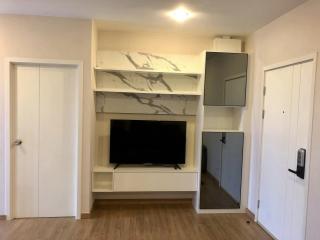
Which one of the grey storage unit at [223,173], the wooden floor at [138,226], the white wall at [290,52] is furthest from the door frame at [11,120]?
the white wall at [290,52]

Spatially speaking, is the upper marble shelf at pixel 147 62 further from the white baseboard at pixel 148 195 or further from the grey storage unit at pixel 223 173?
the white baseboard at pixel 148 195

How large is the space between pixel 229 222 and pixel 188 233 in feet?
2.25

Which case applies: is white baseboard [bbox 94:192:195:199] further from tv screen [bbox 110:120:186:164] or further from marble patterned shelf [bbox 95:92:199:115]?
marble patterned shelf [bbox 95:92:199:115]

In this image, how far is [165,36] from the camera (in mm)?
4199

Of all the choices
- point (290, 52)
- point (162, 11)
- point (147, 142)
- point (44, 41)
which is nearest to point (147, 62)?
point (162, 11)

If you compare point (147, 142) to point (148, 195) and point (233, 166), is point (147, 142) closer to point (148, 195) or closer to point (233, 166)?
point (148, 195)

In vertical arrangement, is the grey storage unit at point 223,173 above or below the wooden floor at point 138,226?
above

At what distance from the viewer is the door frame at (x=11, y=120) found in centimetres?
347

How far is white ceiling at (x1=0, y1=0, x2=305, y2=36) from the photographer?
9.55ft

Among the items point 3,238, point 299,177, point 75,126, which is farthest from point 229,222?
point 3,238

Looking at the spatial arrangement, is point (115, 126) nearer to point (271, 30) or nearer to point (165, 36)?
point (165, 36)

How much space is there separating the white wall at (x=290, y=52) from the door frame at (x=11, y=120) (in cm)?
236

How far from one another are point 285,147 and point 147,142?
183 centimetres

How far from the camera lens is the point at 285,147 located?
3.13m
